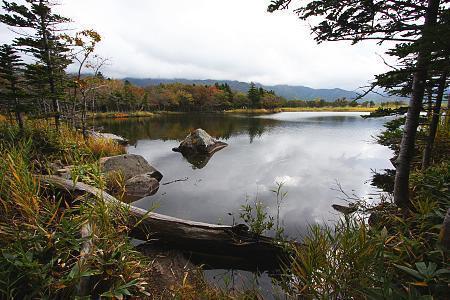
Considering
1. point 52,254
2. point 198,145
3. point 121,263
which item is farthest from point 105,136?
point 121,263

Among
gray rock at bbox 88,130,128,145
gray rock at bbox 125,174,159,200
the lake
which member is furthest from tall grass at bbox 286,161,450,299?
gray rock at bbox 88,130,128,145

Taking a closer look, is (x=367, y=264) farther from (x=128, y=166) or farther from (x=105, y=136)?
(x=105, y=136)

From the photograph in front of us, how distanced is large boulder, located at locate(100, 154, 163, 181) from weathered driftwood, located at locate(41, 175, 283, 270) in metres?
4.38

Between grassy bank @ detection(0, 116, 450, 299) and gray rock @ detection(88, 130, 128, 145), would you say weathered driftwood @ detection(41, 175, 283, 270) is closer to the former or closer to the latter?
grassy bank @ detection(0, 116, 450, 299)

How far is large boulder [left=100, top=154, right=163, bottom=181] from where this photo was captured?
27.0ft

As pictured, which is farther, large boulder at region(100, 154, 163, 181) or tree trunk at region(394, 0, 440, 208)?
large boulder at region(100, 154, 163, 181)

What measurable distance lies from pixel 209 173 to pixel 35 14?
9.39m

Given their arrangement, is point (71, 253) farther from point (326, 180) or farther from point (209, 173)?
point (326, 180)

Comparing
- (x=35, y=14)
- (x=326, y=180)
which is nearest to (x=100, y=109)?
(x=35, y=14)

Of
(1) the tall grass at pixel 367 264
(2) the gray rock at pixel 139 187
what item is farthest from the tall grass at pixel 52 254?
(2) the gray rock at pixel 139 187

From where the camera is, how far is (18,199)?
2766 mm

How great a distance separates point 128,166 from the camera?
340 inches

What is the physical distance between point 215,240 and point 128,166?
5805mm

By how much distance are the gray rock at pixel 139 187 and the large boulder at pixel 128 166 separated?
1.82 ft
